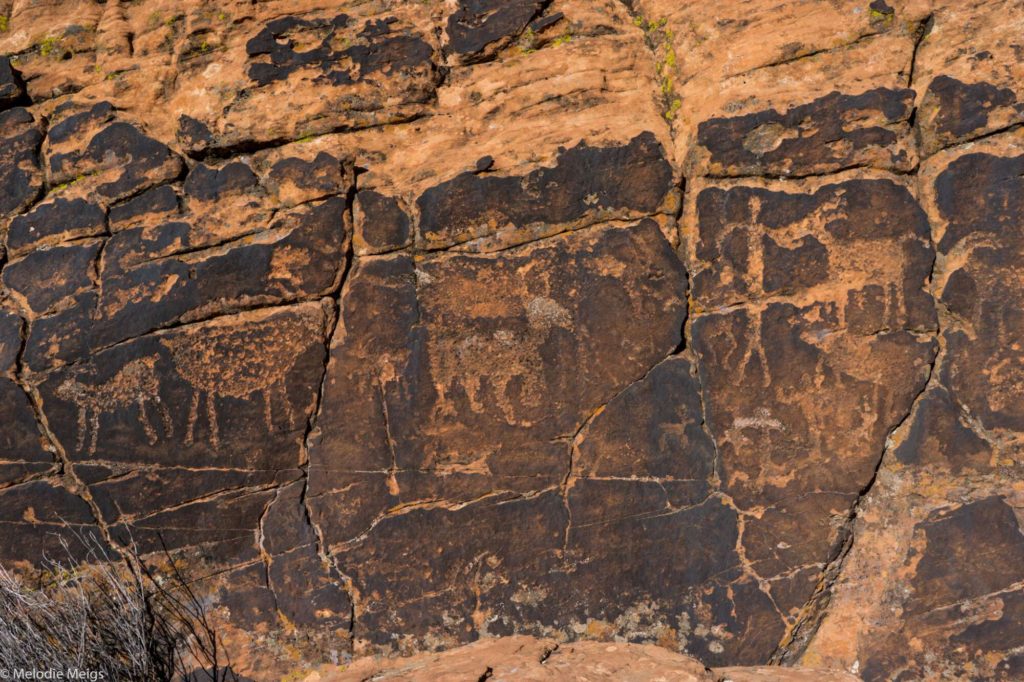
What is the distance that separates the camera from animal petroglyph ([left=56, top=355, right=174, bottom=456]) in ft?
10.2

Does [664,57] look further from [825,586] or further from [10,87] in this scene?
[10,87]

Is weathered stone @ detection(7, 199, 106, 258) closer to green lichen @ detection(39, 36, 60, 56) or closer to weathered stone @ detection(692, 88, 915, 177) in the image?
green lichen @ detection(39, 36, 60, 56)

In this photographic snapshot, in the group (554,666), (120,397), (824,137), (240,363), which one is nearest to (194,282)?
(240,363)

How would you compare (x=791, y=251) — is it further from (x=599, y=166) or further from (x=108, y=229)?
(x=108, y=229)

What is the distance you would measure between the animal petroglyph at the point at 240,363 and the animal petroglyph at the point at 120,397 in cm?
11

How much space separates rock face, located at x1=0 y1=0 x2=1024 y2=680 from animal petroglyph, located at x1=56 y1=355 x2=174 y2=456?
0.04ft

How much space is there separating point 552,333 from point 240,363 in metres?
1.21

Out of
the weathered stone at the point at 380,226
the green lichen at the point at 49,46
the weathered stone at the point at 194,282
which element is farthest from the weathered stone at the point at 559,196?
the green lichen at the point at 49,46

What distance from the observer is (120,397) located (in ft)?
10.3

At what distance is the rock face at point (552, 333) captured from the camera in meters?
2.78

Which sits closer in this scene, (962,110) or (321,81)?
(962,110)

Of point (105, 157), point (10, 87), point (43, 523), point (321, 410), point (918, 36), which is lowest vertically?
point (43, 523)

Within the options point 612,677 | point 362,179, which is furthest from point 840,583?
point 362,179

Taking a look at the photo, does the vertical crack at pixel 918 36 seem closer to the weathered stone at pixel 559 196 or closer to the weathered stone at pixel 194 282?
the weathered stone at pixel 559 196
